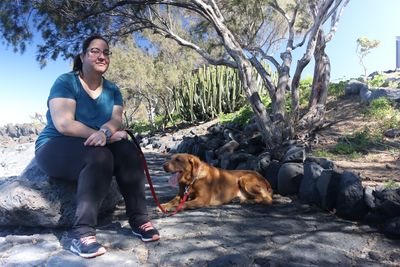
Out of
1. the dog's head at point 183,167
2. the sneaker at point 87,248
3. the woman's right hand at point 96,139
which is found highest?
the woman's right hand at point 96,139

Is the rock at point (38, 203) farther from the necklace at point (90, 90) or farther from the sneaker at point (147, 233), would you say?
the necklace at point (90, 90)

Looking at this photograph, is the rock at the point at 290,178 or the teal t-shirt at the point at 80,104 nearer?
the teal t-shirt at the point at 80,104

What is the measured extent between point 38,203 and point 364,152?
5047 millimetres

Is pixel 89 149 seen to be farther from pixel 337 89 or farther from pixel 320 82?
pixel 337 89

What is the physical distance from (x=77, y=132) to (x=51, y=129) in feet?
1.14

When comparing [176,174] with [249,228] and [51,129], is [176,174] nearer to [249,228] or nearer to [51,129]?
[249,228]

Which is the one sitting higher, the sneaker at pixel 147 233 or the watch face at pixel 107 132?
the watch face at pixel 107 132

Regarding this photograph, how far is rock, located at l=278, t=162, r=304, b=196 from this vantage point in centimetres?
472

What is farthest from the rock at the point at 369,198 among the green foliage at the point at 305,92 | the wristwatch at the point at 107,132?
the green foliage at the point at 305,92

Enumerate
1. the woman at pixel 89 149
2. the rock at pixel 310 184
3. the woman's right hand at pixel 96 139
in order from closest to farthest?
the woman at pixel 89 149 < the woman's right hand at pixel 96 139 < the rock at pixel 310 184

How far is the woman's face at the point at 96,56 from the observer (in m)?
Result: 3.46

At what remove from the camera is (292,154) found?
5316 mm

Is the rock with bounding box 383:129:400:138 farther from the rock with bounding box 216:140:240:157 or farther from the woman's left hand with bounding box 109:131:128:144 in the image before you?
the woman's left hand with bounding box 109:131:128:144

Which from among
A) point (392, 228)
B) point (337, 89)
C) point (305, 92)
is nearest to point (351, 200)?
point (392, 228)
